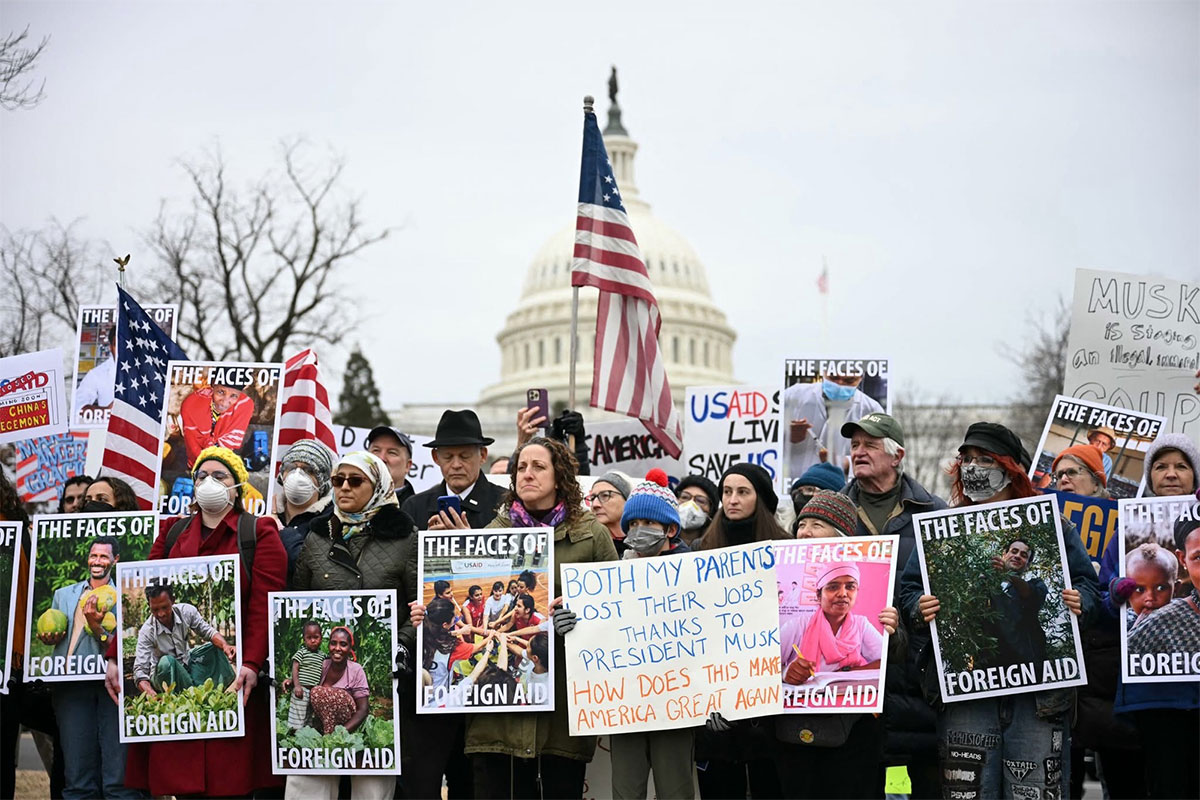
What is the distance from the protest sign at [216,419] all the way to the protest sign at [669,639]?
11.4ft

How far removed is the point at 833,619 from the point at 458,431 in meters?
2.39

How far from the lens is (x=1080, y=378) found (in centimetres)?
1108

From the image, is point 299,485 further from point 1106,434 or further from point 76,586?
point 1106,434

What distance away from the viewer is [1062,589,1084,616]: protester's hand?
23.6ft

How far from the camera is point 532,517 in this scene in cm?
774

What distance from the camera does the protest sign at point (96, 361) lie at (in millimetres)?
12094

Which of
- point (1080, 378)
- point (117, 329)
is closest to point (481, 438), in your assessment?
point (117, 329)

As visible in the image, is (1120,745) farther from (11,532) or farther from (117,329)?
(117,329)

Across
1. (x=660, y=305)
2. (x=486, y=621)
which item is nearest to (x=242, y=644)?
(x=486, y=621)

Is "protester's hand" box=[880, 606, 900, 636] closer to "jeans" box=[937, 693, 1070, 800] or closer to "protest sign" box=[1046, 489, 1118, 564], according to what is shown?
"jeans" box=[937, 693, 1070, 800]

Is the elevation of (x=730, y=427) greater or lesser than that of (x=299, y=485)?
greater

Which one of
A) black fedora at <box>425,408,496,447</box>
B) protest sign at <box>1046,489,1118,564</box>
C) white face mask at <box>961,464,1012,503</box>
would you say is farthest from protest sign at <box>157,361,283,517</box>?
protest sign at <box>1046,489,1118,564</box>

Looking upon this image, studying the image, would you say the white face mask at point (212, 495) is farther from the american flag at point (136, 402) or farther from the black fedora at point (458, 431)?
the american flag at point (136, 402)

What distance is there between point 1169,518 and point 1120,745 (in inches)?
52.0
